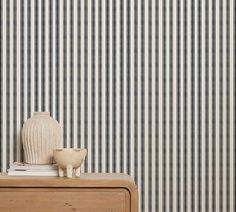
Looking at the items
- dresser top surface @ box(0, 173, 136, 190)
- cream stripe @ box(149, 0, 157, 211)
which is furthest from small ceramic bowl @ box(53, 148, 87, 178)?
cream stripe @ box(149, 0, 157, 211)

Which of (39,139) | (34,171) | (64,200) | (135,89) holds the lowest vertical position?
(64,200)

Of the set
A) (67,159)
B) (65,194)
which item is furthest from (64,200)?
(67,159)

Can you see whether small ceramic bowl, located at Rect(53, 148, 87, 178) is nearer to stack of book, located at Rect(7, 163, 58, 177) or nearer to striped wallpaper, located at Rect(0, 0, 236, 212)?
stack of book, located at Rect(7, 163, 58, 177)

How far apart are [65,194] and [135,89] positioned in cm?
72

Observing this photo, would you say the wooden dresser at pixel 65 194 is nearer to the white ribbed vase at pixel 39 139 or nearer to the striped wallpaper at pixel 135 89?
the white ribbed vase at pixel 39 139

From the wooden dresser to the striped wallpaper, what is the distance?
421 mm

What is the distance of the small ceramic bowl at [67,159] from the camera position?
2.51 meters

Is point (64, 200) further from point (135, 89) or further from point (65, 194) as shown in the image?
point (135, 89)

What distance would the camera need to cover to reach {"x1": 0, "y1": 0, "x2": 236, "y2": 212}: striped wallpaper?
9.64 feet

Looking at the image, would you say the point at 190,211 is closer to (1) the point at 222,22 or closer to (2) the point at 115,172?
(2) the point at 115,172

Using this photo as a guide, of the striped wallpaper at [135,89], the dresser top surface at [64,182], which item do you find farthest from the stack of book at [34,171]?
the striped wallpaper at [135,89]

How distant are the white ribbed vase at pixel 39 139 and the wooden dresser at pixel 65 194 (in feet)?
0.62

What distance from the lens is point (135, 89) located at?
116 inches

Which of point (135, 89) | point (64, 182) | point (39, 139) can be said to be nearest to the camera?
point (64, 182)
